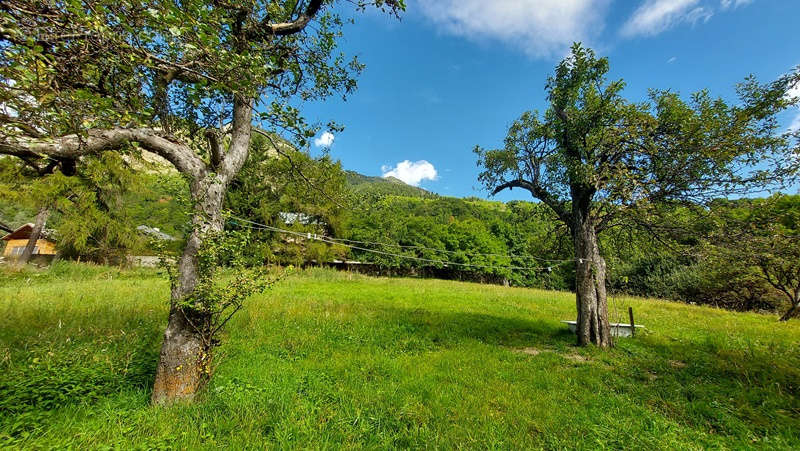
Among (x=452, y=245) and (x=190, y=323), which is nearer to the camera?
(x=190, y=323)

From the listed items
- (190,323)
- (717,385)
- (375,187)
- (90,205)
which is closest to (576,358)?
(717,385)

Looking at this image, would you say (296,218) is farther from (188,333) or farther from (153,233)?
(188,333)

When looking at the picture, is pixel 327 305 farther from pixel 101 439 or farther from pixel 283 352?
pixel 101 439

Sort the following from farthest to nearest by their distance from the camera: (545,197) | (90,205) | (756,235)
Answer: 1. (90,205)
2. (545,197)
3. (756,235)

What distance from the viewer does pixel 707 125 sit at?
599 centimetres

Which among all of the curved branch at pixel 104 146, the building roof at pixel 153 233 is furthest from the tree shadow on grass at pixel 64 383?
the curved branch at pixel 104 146

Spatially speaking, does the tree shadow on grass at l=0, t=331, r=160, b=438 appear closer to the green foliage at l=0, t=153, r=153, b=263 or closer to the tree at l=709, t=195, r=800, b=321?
the tree at l=709, t=195, r=800, b=321

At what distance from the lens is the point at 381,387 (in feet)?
16.1

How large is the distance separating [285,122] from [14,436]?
473 centimetres

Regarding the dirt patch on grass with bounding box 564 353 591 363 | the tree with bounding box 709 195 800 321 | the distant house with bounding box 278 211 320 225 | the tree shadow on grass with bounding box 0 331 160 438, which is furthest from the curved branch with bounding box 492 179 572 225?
the distant house with bounding box 278 211 320 225

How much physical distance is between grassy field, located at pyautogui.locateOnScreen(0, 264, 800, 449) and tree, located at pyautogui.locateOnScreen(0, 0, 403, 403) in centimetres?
99

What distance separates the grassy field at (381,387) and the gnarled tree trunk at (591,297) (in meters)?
0.58

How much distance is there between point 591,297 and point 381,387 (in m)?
6.93

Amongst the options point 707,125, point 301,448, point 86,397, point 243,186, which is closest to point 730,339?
point 707,125
